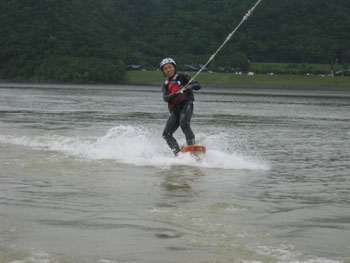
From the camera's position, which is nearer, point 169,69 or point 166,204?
point 166,204

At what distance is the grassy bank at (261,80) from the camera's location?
137 meters

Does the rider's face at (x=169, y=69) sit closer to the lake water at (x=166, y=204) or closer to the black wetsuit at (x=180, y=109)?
the black wetsuit at (x=180, y=109)

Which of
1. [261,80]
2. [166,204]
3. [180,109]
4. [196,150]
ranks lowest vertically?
[166,204]

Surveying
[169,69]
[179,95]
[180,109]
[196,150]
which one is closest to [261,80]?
[180,109]

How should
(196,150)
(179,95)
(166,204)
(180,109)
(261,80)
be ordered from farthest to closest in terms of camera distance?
(261,80) < (180,109) < (179,95) < (196,150) < (166,204)

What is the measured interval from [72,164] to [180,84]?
2959mm

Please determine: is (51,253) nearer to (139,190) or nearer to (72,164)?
(139,190)

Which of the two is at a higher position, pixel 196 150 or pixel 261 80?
pixel 261 80

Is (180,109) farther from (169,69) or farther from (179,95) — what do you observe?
(169,69)

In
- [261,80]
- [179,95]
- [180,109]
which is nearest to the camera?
[179,95]

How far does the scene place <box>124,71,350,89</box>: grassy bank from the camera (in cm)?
13688

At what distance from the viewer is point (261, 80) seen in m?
145

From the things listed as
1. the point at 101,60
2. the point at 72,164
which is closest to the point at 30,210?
the point at 72,164

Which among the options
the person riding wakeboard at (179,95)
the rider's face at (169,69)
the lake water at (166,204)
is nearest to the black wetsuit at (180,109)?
the person riding wakeboard at (179,95)
